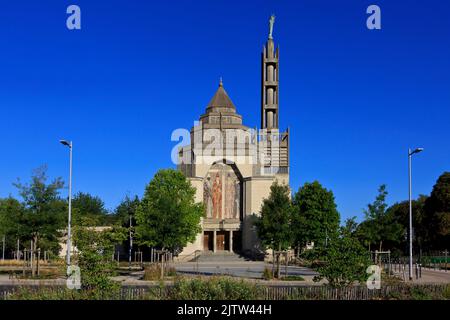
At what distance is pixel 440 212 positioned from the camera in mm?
72438

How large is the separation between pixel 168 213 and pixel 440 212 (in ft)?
136

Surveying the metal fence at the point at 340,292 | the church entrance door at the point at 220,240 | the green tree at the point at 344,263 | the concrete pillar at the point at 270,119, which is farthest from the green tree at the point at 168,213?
the metal fence at the point at 340,292

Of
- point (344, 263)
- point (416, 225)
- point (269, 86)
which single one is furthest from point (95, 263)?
point (416, 225)

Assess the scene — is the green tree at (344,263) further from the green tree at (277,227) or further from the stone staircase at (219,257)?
the stone staircase at (219,257)

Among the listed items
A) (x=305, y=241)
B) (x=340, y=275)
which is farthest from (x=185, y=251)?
(x=340, y=275)

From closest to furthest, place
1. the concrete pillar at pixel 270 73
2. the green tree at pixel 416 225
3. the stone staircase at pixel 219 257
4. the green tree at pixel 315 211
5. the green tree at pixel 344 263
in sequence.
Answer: the green tree at pixel 344 263, the green tree at pixel 315 211, the stone staircase at pixel 219 257, the green tree at pixel 416 225, the concrete pillar at pixel 270 73

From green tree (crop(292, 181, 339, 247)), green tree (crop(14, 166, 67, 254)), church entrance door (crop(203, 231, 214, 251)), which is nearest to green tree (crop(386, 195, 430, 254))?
green tree (crop(292, 181, 339, 247))

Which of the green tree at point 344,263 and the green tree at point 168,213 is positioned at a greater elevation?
the green tree at point 168,213

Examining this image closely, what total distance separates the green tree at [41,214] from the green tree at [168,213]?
8.13 metres

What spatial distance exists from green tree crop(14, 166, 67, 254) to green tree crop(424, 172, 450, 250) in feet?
160

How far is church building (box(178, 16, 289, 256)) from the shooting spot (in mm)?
71688

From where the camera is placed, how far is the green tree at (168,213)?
149 feet

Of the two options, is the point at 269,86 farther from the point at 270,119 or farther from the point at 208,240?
the point at 208,240

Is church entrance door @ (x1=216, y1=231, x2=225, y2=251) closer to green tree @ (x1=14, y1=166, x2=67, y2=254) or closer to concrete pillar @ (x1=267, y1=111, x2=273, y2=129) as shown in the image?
concrete pillar @ (x1=267, y1=111, x2=273, y2=129)
